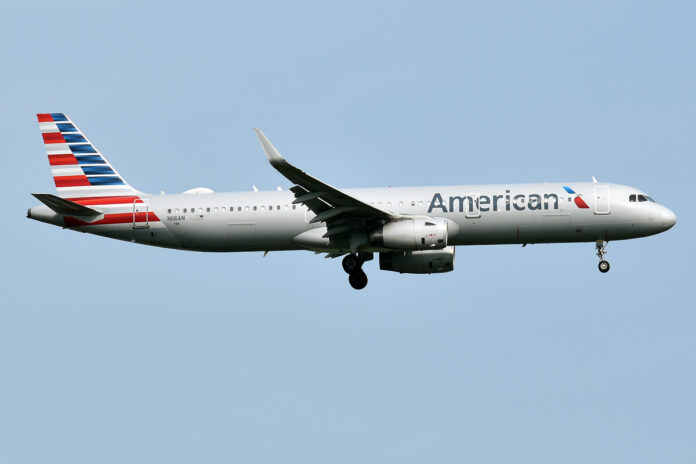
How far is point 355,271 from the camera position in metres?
48.0

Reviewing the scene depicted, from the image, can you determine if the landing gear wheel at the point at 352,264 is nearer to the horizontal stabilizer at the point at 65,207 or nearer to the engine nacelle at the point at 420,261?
the engine nacelle at the point at 420,261

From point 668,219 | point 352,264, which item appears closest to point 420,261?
point 352,264

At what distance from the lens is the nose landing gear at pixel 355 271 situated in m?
48.0

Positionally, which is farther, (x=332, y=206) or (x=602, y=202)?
(x=602, y=202)

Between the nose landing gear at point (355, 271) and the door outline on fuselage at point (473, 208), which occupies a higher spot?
the door outline on fuselage at point (473, 208)

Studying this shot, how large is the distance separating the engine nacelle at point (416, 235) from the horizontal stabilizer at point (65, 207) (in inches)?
531

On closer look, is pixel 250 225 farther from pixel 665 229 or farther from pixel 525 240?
pixel 665 229

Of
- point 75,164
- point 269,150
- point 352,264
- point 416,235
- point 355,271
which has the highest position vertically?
point 75,164

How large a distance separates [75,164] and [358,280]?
14553 mm

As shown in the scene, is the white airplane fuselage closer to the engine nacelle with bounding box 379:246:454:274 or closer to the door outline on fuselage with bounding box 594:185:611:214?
the door outline on fuselage with bounding box 594:185:611:214

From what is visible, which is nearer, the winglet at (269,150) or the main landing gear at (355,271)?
the winglet at (269,150)

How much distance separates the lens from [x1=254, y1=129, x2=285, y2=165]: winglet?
39.6m

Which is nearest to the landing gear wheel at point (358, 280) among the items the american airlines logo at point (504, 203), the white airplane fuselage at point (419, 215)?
the white airplane fuselage at point (419, 215)

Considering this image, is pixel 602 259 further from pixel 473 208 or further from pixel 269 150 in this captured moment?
pixel 269 150
